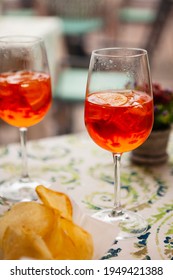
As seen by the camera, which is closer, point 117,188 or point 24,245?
point 24,245

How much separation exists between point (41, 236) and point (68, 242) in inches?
1.4

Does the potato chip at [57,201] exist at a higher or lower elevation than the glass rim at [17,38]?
lower

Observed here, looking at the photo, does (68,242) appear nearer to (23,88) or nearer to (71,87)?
(23,88)

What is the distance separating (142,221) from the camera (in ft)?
2.70

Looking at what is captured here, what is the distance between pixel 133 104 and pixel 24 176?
13.3 inches

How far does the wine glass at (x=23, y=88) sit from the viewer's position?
36.8 inches

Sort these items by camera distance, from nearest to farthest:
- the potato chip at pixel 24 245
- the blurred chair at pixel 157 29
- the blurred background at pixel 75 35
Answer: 1. the potato chip at pixel 24 245
2. the blurred background at pixel 75 35
3. the blurred chair at pixel 157 29

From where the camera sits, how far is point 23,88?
0.94 meters

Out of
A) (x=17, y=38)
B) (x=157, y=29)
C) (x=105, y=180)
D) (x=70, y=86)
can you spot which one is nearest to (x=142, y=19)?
(x=157, y=29)

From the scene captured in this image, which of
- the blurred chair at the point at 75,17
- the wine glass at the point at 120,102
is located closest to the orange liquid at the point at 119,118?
the wine glass at the point at 120,102

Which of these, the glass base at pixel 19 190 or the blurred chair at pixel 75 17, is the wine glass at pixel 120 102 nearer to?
the glass base at pixel 19 190

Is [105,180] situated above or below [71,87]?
above

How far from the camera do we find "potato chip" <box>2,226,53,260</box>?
0.59 metres

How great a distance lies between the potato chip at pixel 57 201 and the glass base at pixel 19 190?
0.22 m
